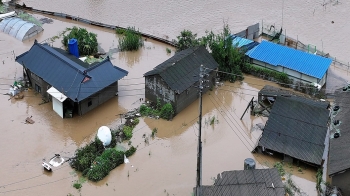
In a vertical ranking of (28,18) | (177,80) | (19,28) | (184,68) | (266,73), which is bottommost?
(266,73)

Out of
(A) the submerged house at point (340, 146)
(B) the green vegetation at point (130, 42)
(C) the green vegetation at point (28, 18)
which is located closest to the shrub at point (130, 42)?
(B) the green vegetation at point (130, 42)

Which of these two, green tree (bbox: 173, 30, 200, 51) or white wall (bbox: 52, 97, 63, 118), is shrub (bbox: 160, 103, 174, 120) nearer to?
white wall (bbox: 52, 97, 63, 118)

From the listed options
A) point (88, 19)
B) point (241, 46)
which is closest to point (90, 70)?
point (241, 46)

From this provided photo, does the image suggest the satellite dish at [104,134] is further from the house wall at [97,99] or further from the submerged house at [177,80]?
the submerged house at [177,80]

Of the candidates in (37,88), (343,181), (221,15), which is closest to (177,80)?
(37,88)

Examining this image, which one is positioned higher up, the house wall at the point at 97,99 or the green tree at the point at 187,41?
the green tree at the point at 187,41

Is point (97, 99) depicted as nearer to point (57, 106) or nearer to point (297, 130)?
point (57, 106)

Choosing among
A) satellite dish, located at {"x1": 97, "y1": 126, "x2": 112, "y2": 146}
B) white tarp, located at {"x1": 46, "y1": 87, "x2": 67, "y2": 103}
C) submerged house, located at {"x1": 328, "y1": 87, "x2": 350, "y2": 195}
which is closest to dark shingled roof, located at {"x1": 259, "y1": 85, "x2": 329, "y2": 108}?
submerged house, located at {"x1": 328, "y1": 87, "x2": 350, "y2": 195}
